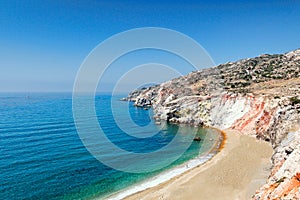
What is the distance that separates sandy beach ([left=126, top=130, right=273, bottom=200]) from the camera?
74.1ft

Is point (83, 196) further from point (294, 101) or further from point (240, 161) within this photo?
point (294, 101)

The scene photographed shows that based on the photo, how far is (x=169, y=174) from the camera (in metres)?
29.0

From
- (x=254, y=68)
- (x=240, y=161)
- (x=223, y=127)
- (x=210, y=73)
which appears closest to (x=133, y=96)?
(x=210, y=73)

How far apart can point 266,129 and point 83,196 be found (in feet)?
102

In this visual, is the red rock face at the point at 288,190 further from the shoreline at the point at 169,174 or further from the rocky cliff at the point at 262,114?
the shoreline at the point at 169,174

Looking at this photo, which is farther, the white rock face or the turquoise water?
the white rock face

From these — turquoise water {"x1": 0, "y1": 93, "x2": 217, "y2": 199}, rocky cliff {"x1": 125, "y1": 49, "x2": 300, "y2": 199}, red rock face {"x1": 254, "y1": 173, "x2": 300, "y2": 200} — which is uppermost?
rocky cliff {"x1": 125, "y1": 49, "x2": 300, "y2": 199}

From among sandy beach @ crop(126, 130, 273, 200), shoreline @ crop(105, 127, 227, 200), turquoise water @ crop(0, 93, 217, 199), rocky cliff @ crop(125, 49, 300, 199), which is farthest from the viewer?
turquoise water @ crop(0, 93, 217, 199)

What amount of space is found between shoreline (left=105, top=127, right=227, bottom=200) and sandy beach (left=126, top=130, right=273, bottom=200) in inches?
24.9

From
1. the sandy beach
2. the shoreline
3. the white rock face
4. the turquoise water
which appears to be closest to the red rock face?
the sandy beach

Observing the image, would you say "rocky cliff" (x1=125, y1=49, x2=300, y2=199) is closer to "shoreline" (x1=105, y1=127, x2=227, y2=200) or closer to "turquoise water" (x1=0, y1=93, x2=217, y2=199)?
"shoreline" (x1=105, y1=127, x2=227, y2=200)

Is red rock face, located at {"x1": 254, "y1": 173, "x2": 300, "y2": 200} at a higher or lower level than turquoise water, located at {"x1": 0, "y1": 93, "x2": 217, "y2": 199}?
higher

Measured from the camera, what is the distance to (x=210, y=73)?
114 metres

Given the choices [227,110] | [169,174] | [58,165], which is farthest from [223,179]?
[227,110]
